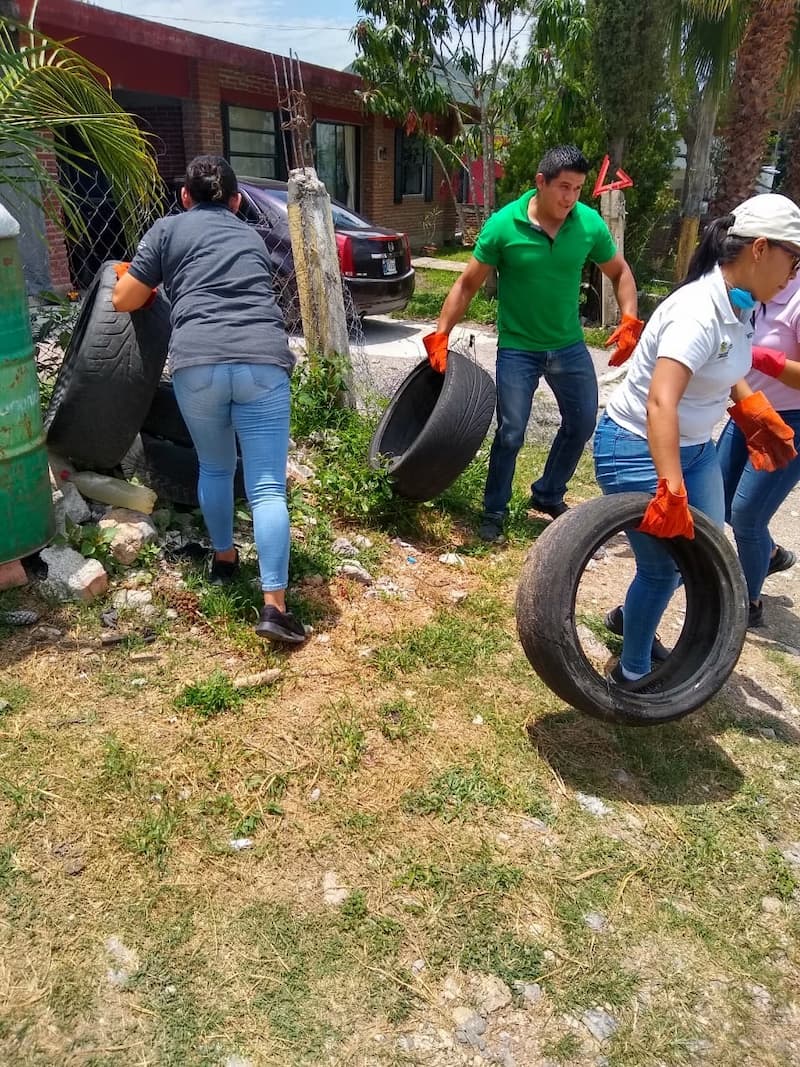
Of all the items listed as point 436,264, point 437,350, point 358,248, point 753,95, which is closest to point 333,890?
point 437,350

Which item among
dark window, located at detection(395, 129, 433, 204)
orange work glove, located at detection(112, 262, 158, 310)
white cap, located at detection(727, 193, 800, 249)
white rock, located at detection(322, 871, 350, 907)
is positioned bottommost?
white rock, located at detection(322, 871, 350, 907)

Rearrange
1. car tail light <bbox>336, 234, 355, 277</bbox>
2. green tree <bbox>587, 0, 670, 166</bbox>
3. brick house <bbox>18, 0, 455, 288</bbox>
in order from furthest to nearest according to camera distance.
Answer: green tree <bbox>587, 0, 670, 166</bbox> < brick house <bbox>18, 0, 455, 288</bbox> < car tail light <bbox>336, 234, 355, 277</bbox>

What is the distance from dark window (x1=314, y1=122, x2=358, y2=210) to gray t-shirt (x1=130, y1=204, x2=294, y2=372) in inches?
556

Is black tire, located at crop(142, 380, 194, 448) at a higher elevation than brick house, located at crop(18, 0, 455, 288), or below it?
below

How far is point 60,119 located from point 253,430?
5.59 ft

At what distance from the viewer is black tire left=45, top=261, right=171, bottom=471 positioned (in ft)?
11.4

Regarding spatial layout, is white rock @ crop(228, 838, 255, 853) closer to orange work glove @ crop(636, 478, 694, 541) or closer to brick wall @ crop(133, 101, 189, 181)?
orange work glove @ crop(636, 478, 694, 541)

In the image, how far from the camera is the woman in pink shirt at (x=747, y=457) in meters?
3.34

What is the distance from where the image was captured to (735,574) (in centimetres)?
288

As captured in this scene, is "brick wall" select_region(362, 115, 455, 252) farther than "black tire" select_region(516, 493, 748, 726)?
Yes

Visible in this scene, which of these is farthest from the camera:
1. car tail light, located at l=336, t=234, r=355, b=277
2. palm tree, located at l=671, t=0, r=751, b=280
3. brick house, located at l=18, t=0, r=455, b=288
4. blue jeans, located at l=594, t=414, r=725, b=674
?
palm tree, located at l=671, t=0, r=751, b=280

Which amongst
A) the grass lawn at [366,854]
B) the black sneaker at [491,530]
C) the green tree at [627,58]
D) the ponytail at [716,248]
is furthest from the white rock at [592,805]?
the green tree at [627,58]

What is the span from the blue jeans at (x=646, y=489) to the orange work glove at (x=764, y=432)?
32cm

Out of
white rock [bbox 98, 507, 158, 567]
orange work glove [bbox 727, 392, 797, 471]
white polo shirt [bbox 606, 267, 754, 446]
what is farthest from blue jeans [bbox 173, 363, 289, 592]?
orange work glove [bbox 727, 392, 797, 471]
